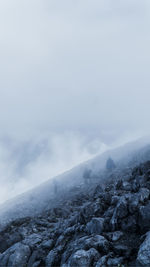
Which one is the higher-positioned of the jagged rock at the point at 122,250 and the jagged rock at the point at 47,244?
the jagged rock at the point at 47,244

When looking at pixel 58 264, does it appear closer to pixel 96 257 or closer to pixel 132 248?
pixel 96 257

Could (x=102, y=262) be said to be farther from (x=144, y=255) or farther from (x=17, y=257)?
(x=17, y=257)

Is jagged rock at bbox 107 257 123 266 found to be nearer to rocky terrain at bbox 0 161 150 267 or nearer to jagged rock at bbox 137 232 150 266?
rocky terrain at bbox 0 161 150 267

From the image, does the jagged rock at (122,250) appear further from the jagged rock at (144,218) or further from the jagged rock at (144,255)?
the jagged rock at (144,218)

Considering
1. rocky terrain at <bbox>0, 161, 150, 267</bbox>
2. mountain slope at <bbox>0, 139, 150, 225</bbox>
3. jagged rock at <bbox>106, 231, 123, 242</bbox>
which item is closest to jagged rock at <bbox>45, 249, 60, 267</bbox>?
rocky terrain at <bbox>0, 161, 150, 267</bbox>

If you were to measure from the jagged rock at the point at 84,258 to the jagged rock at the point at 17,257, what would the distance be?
7.83 m

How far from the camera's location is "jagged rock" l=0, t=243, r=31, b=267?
18.3 meters

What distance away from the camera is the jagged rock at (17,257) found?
1834 centimetres

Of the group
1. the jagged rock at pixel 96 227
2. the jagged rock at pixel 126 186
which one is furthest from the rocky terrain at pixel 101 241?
the jagged rock at pixel 126 186

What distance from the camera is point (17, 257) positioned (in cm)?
1878

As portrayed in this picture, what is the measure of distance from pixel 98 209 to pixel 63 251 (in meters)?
6.38

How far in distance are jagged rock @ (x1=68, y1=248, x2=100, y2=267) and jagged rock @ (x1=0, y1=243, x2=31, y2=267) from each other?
7830 millimetres

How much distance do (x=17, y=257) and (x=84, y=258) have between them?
9.43 metres

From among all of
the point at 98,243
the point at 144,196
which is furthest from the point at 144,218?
the point at 98,243
